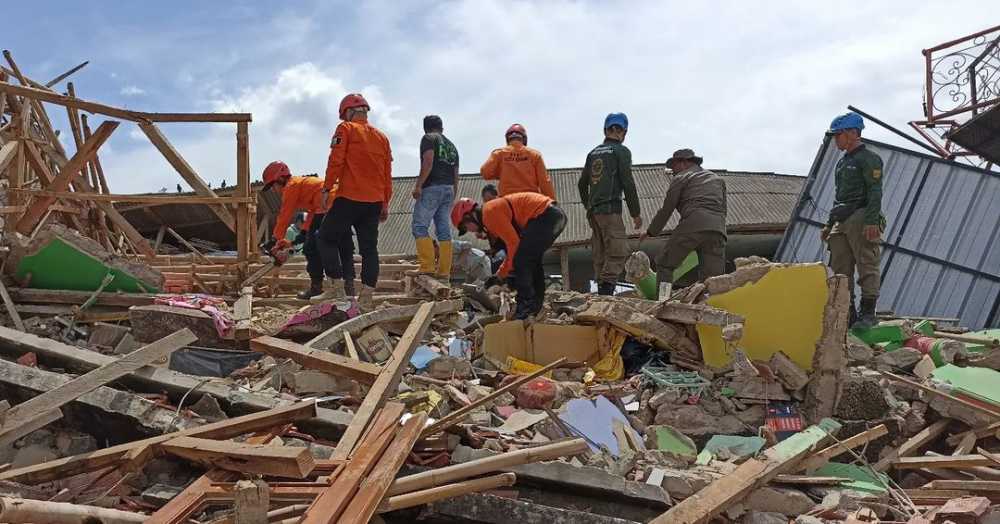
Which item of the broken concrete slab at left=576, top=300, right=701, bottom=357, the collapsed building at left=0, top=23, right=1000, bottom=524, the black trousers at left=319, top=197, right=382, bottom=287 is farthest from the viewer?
the black trousers at left=319, top=197, right=382, bottom=287

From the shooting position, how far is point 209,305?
19.8 feet

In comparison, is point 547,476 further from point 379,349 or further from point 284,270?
point 284,270

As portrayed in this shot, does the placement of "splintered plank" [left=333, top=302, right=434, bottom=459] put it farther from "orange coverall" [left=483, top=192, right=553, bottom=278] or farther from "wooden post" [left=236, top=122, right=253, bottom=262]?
"wooden post" [left=236, top=122, right=253, bottom=262]

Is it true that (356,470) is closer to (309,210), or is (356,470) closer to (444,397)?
(444,397)

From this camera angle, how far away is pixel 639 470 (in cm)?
401

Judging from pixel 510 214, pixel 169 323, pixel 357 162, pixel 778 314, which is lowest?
pixel 169 323

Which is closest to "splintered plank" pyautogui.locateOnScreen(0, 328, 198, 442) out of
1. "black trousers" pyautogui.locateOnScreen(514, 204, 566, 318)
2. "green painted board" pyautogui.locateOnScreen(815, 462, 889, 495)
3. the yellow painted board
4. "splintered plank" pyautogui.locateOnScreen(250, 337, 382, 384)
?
"splintered plank" pyautogui.locateOnScreen(250, 337, 382, 384)

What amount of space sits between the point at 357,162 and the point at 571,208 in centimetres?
1120

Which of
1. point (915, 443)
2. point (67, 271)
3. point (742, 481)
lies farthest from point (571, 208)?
point (742, 481)

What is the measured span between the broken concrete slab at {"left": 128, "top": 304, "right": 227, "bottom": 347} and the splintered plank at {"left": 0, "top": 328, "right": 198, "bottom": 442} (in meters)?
1.11

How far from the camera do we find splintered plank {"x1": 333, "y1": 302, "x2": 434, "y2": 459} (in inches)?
140

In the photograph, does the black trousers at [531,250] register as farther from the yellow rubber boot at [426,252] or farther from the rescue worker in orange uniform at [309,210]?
the rescue worker in orange uniform at [309,210]

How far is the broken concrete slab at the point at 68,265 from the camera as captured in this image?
6.42 m

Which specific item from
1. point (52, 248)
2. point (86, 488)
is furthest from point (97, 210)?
point (86, 488)
